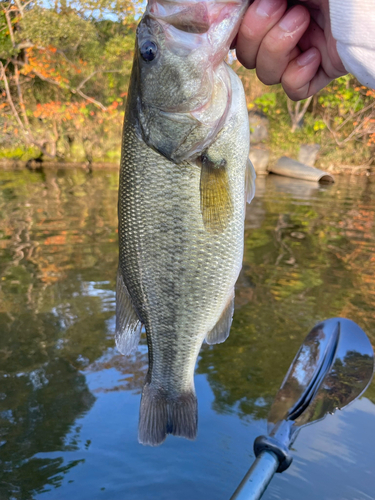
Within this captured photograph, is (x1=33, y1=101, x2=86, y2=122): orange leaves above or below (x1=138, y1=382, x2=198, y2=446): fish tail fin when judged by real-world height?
below

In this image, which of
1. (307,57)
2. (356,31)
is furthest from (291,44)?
(356,31)

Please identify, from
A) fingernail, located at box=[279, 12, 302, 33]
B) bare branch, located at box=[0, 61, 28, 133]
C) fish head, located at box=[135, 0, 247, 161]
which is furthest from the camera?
bare branch, located at box=[0, 61, 28, 133]

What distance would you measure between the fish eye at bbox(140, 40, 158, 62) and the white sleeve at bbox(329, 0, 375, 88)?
589 mm

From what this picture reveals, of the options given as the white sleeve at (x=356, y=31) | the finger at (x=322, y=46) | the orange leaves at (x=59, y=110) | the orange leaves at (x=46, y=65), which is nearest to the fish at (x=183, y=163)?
the white sleeve at (x=356, y=31)

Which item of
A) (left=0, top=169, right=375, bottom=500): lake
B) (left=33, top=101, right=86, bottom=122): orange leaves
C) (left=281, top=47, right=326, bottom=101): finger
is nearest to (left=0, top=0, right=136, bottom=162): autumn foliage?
(left=33, top=101, right=86, bottom=122): orange leaves

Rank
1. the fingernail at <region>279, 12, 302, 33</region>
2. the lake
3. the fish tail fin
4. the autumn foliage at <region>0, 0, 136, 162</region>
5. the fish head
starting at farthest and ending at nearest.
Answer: the autumn foliage at <region>0, 0, 136, 162</region> < the lake < the fish tail fin < the fingernail at <region>279, 12, 302, 33</region> < the fish head

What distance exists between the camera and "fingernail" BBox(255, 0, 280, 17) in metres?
1.56

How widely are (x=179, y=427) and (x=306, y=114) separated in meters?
18.2

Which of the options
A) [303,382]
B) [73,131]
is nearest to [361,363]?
[303,382]

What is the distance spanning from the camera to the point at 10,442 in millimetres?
2637

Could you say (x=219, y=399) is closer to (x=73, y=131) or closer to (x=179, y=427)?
(x=179, y=427)

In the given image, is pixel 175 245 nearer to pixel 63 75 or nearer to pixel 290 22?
pixel 290 22

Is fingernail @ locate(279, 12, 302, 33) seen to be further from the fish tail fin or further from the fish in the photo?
→ the fish tail fin

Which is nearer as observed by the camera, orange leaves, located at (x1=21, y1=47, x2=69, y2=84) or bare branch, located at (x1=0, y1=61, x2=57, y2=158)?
orange leaves, located at (x1=21, y1=47, x2=69, y2=84)
